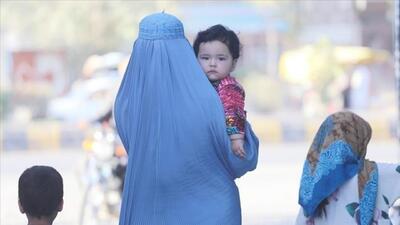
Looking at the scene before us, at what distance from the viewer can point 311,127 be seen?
774 inches

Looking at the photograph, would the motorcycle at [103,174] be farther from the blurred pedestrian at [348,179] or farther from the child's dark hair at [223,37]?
the child's dark hair at [223,37]

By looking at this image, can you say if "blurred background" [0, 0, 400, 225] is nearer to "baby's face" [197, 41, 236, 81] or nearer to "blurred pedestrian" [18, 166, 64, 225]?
"baby's face" [197, 41, 236, 81]

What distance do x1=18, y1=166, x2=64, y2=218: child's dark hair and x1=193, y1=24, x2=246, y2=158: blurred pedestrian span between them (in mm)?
643

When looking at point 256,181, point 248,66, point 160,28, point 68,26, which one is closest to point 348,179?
point 160,28

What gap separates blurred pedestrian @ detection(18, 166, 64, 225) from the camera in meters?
3.83

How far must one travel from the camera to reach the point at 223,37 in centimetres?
408

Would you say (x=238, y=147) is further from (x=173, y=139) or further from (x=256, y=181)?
(x=256, y=181)

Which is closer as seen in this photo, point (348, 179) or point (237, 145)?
point (237, 145)

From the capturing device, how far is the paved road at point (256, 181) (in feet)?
32.0

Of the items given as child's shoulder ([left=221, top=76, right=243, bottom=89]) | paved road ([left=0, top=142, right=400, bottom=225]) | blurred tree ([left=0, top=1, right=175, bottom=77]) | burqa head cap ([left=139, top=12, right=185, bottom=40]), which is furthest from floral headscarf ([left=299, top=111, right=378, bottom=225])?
blurred tree ([left=0, top=1, right=175, bottom=77])

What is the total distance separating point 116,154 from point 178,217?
4.74 meters

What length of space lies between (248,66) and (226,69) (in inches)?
824

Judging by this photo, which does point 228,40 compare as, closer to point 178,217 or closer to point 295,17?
point 178,217

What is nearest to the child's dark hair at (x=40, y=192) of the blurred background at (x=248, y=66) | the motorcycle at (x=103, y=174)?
the motorcycle at (x=103, y=174)
